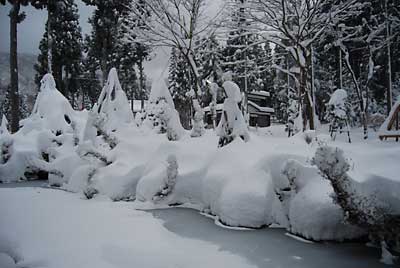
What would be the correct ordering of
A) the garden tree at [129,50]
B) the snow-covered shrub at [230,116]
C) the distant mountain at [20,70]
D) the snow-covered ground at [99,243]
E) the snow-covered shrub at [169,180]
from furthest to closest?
the garden tree at [129,50] < the snow-covered shrub at [230,116] < the snow-covered shrub at [169,180] < the snow-covered ground at [99,243] < the distant mountain at [20,70]

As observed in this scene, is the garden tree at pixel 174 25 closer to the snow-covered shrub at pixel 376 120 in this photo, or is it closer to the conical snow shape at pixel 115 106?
the conical snow shape at pixel 115 106

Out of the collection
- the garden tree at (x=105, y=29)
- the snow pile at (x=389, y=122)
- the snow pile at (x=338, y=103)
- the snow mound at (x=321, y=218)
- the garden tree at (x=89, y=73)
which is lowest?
the snow mound at (x=321, y=218)

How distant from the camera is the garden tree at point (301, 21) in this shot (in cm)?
1150

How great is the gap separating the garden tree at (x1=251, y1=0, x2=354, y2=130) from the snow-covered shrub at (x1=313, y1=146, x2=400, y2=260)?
27.2ft

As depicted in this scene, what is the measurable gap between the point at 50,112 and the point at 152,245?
38.9ft

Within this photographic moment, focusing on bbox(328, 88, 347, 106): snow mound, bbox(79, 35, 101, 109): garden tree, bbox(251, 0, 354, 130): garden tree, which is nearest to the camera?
bbox(251, 0, 354, 130): garden tree

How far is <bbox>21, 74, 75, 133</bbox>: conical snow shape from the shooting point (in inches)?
537

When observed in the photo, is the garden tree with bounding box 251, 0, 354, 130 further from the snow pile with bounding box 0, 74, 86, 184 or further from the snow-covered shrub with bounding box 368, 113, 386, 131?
the snow-covered shrub with bounding box 368, 113, 386, 131

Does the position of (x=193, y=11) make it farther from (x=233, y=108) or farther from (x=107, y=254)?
(x=107, y=254)

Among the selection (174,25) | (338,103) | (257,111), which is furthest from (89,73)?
(338,103)

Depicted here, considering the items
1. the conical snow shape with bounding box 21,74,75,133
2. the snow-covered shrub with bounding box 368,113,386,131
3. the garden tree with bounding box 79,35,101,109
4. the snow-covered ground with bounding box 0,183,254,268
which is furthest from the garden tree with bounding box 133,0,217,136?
the snow-covered shrub with bounding box 368,113,386,131

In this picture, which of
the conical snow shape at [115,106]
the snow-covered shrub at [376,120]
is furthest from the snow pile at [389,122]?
the snow-covered shrub at [376,120]

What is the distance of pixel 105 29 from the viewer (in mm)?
17828

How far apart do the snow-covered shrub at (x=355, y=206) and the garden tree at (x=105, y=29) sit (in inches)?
528
